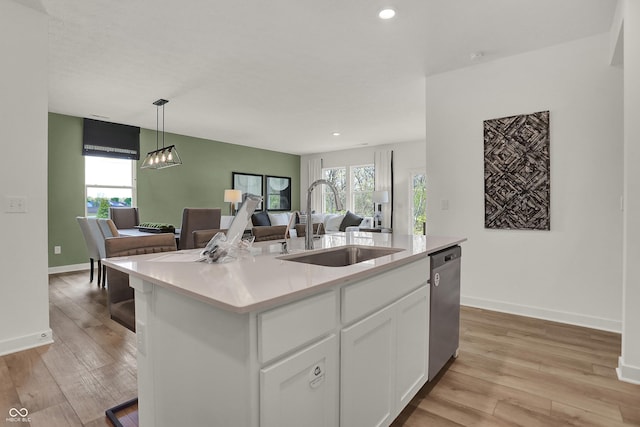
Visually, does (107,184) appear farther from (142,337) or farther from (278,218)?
(142,337)

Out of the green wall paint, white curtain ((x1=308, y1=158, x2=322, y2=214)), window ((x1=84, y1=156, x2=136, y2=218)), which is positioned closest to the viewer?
the green wall paint

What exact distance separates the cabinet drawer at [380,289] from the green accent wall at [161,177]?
5.66 meters

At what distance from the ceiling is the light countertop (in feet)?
6.12

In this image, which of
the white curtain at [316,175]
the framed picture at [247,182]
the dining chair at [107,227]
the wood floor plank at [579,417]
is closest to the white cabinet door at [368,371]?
the wood floor plank at [579,417]

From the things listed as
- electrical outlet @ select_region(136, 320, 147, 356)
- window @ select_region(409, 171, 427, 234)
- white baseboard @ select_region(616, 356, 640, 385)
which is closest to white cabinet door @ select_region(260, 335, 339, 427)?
electrical outlet @ select_region(136, 320, 147, 356)

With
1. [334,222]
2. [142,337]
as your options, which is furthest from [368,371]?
[334,222]

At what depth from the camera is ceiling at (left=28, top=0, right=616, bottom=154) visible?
2.41 metres

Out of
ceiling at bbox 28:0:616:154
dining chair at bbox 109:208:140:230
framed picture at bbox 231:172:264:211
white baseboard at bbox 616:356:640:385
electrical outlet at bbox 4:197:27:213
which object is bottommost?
white baseboard at bbox 616:356:640:385

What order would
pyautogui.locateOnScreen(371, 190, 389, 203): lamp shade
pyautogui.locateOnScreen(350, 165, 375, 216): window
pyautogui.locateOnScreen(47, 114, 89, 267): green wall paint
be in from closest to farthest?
pyautogui.locateOnScreen(47, 114, 89, 267): green wall paint → pyautogui.locateOnScreen(371, 190, 389, 203): lamp shade → pyautogui.locateOnScreen(350, 165, 375, 216): window

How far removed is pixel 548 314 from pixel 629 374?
1047 millimetres

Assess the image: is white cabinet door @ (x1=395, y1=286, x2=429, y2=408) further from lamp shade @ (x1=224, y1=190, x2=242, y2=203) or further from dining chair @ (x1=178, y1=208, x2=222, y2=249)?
lamp shade @ (x1=224, y1=190, x2=242, y2=203)

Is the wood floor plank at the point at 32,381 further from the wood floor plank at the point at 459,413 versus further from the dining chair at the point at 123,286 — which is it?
the wood floor plank at the point at 459,413

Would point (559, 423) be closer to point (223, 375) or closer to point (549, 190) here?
point (223, 375)

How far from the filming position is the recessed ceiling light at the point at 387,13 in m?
2.40
